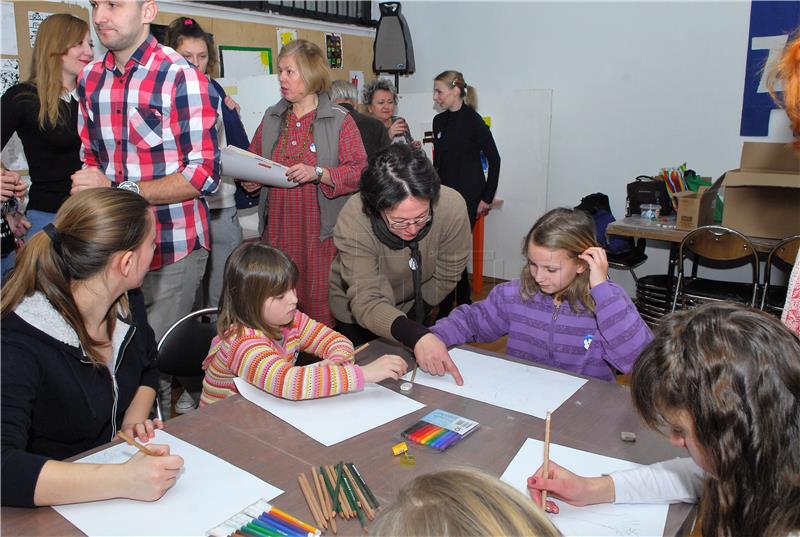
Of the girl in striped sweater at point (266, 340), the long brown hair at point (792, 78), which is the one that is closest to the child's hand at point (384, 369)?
the girl in striped sweater at point (266, 340)

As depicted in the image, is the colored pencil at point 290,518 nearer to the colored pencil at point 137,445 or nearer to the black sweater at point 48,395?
the colored pencil at point 137,445

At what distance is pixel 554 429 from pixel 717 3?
3836 millimetres

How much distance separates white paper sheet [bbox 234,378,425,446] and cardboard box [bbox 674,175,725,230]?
2.66 meters

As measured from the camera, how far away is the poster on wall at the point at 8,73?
9.59 ft

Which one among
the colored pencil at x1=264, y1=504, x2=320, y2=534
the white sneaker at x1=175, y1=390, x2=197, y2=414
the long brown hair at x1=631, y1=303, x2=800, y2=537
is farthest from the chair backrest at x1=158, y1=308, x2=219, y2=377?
the long brown hair at x1=631, y1=303, x2=800, y2=537

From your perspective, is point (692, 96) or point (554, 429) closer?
point (554, 429)

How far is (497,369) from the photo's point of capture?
1.61 meters

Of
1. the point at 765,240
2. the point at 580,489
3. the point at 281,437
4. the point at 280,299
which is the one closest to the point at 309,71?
the point at 280,299

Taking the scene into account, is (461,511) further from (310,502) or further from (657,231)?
(657,231)

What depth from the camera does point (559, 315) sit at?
1.77 meters

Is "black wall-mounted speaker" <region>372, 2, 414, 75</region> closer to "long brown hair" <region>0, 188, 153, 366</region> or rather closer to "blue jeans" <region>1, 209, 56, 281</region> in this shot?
"blue jeans" <region>1, 209, 56, 281</region>

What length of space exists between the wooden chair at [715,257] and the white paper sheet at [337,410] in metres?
2.33

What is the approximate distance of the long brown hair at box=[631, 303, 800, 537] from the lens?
828 mm

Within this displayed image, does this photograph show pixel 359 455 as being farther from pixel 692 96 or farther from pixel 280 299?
pixel 692 96
